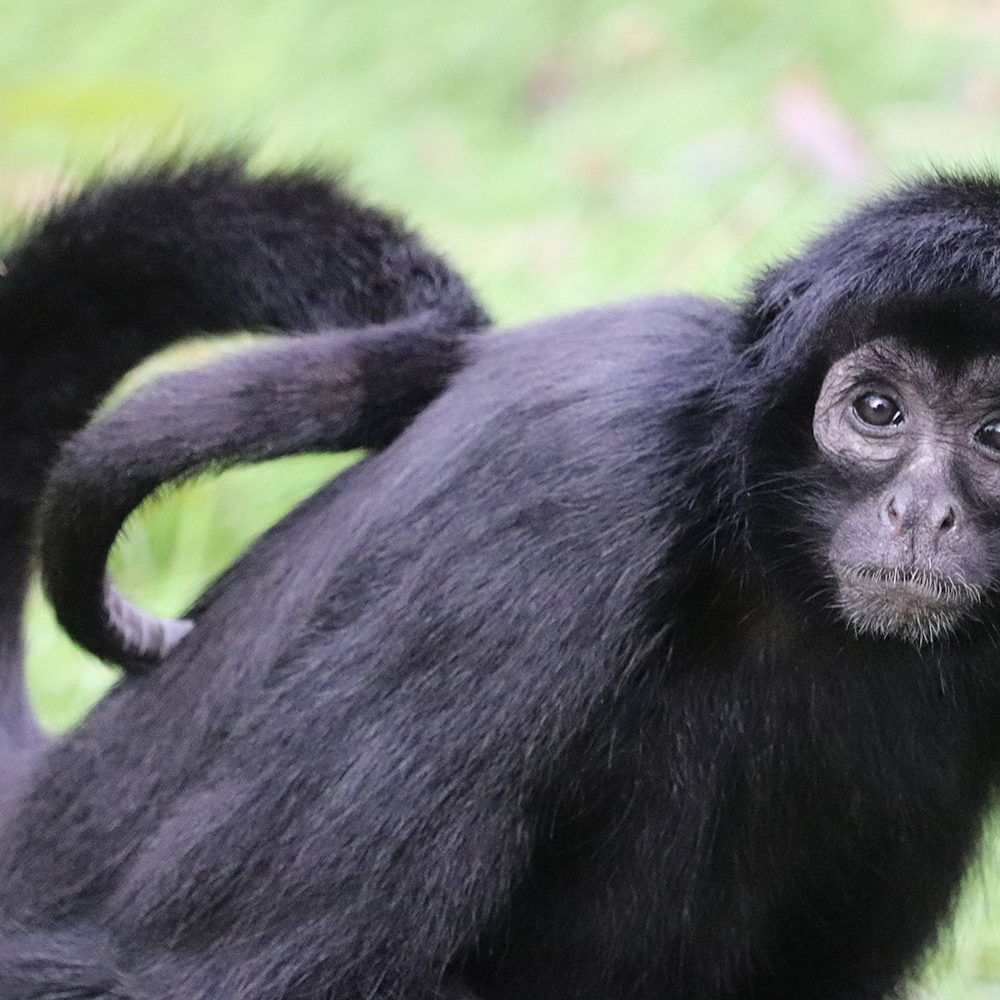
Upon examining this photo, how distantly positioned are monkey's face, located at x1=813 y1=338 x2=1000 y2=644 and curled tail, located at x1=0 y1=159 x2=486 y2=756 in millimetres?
1341

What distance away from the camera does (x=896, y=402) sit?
16.0ft

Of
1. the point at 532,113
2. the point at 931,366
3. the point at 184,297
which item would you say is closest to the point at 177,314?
the point at 184,297

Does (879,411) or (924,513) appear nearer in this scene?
(924,513)

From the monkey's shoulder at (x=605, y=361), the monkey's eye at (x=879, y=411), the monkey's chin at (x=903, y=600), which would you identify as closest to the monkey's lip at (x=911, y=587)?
the monkey's chin at (x=903, y=600)

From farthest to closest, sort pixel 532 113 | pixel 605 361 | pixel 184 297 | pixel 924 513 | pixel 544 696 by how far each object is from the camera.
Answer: pixel 532 113, pixel 184 297, pixel 605 361, pixel 544 696, pixel 924 513

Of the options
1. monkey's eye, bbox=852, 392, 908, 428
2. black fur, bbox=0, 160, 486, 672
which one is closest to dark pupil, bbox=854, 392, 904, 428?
monkey's eye, bbox=852, 392, 908, 428

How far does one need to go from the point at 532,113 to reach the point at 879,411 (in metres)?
8.79

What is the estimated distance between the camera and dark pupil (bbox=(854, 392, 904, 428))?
16.0 feet

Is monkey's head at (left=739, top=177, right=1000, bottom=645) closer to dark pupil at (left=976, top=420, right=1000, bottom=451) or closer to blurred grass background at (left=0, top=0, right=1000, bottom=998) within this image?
dark pupil at (left=976, top=420, right=1000, bottom=451)

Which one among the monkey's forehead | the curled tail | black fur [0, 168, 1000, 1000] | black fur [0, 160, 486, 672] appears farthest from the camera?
black fur [0, 160, 486, 672]

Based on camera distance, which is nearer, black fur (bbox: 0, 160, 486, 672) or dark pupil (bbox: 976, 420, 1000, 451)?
dark pupil (bbox: 976, 420, 1000, 451)

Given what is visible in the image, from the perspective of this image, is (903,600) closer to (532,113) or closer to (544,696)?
(544,696)

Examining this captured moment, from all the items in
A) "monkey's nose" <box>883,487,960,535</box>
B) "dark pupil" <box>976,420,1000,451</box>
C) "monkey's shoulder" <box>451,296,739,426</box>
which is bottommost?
"monkey's nose" <box>883,487,960,535</box>

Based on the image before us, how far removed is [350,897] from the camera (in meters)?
5.07
